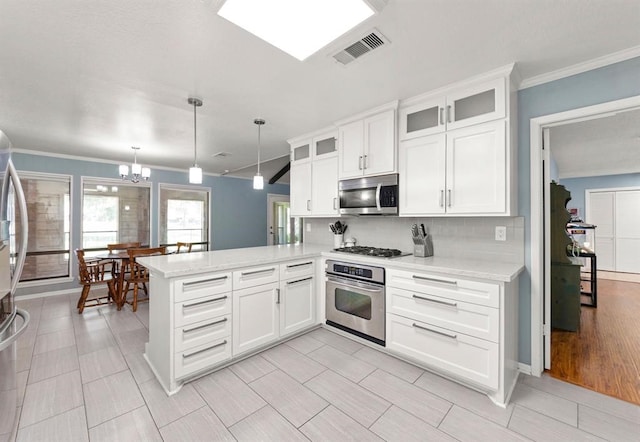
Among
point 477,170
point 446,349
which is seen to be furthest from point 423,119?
point 446,349

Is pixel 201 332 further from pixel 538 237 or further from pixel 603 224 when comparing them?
pixel 603 224

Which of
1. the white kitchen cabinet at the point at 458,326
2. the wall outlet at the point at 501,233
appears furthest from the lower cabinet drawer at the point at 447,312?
the wall outlet at the point at 501,233

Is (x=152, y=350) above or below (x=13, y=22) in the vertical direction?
below

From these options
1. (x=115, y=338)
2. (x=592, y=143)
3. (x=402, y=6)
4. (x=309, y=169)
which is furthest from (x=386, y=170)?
(x=592, y=143)

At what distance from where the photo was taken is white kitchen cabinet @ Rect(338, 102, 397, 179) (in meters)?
2.71

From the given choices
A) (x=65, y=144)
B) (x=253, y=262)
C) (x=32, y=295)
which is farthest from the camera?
(x=32, y=295)

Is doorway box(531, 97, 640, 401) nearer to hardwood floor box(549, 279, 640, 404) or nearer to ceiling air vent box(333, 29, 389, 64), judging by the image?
hardwood floor box(549, 279, 640, 404)

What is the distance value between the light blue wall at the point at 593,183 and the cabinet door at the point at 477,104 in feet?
21.5

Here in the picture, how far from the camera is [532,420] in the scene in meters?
1.70

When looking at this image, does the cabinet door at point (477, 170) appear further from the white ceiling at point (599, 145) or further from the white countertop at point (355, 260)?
the white ceiling at point (599, 145)

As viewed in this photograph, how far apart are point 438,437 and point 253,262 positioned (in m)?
1.75

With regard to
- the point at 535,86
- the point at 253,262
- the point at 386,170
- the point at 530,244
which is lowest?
the point at 253,262

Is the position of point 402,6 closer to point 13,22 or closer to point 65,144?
point 13,22

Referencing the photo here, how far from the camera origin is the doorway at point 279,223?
7.52 metres
